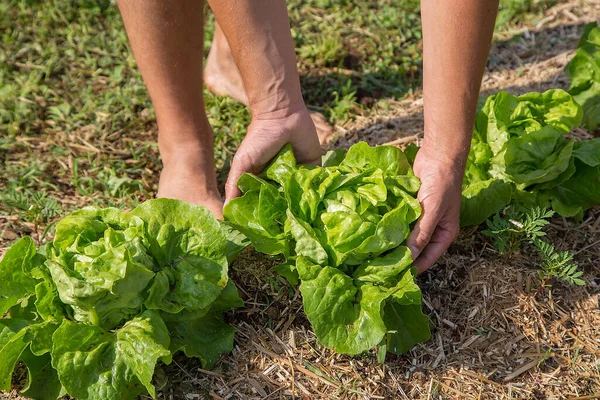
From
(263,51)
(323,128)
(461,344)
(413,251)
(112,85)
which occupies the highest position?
(263,51)

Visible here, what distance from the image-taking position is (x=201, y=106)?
133 inches

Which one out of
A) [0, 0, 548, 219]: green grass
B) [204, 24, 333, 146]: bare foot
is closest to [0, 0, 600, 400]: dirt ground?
[0, 0, 548, 219]: green grass

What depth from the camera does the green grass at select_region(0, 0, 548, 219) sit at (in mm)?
4023

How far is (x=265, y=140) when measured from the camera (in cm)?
306

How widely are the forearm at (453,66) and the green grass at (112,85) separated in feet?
5.08

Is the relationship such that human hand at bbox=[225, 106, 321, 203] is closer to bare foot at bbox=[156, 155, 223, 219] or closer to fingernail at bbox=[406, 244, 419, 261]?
bare foot at bbox=[156, 155, 223, 219]

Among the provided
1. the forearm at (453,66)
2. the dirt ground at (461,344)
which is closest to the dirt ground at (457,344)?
the dirt ground at (461,344)

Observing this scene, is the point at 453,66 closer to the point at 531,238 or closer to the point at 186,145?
the point at 531,238

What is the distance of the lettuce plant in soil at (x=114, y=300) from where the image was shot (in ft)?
8.28

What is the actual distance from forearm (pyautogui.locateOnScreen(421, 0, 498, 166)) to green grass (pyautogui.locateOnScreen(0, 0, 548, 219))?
5.08 ft

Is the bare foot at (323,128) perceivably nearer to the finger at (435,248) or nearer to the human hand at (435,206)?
the human hand at (435,206)

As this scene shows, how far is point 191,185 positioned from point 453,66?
1.47 metres

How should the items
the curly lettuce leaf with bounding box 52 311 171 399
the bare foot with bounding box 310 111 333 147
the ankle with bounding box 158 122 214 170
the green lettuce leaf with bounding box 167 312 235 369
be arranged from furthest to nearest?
the bare foot with bounding box 310 111 333 147, the ankle with bounding box 158 122 214 170, the green lettuce leaf with bounding box 167 312 235 369, the curly lettuce leaf with bounding box 52 311 171 399

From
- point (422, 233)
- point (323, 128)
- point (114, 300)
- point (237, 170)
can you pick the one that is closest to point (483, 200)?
point (422, 233)
